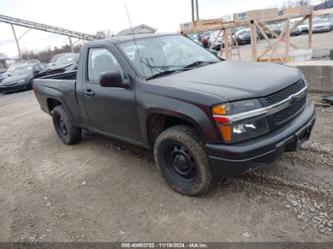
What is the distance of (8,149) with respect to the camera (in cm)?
578

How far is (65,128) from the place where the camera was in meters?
5.43

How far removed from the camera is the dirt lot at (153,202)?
8.86ft

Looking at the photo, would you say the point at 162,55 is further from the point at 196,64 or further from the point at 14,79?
the point at 14,79

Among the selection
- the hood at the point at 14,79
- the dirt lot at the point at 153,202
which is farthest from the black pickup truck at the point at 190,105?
the hood at the point at 14,79

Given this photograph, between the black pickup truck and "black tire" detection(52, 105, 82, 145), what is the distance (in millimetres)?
759

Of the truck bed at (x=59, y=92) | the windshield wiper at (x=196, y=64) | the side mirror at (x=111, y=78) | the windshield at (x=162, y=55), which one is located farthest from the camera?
the truck bed at (x=59, y=92)

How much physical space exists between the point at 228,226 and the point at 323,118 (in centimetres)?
319

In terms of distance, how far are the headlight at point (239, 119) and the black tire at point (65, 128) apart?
334 centimetres

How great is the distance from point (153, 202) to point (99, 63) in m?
2.07

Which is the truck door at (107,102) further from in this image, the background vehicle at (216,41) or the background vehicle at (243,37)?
the background vehicle at (243,37)

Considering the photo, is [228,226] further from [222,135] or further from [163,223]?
[222,135]

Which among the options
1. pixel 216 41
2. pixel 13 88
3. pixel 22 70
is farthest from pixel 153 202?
pixel 22 70

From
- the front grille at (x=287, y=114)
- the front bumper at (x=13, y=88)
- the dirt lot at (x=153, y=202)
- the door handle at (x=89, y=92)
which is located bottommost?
the dirt lot at (x=153, y=202)

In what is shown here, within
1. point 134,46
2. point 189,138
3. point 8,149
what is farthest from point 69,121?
point 189,138
